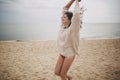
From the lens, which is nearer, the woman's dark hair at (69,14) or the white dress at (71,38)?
the white dress at (71,38)

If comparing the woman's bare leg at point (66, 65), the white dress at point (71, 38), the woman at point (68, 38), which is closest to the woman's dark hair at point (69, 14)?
the woman at point (68, 38)

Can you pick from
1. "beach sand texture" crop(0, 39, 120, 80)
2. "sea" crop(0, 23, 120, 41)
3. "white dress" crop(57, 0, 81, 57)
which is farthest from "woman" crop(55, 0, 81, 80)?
"sea" crop(0, 23, 120, 41)

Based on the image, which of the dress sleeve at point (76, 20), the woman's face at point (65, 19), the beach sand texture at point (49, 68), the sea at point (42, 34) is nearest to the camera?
the dress sleeve at point (76, 20)

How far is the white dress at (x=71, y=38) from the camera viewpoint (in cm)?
265

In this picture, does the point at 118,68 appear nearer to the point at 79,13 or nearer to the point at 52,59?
the point at 52,59

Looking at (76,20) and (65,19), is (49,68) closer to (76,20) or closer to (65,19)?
(65,19)

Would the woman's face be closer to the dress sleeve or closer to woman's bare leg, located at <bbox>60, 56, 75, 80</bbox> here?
the dress sleeve

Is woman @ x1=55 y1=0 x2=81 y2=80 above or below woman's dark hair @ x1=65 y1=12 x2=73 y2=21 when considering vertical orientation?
below

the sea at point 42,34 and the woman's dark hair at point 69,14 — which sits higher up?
the woman's dark hair at point 69,14

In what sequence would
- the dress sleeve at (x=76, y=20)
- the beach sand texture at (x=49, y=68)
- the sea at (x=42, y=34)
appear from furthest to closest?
the sea at (x=42, y=34) < the beach sand texture at (x=49, y=68) < the dress sleeve at (x=76, y=20)

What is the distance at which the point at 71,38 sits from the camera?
9.06 feet

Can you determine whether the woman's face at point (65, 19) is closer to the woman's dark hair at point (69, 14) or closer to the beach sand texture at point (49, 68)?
the woman's dark hair at point (69, 14)

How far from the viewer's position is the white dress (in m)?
2.65

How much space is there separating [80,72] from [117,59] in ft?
6.19
